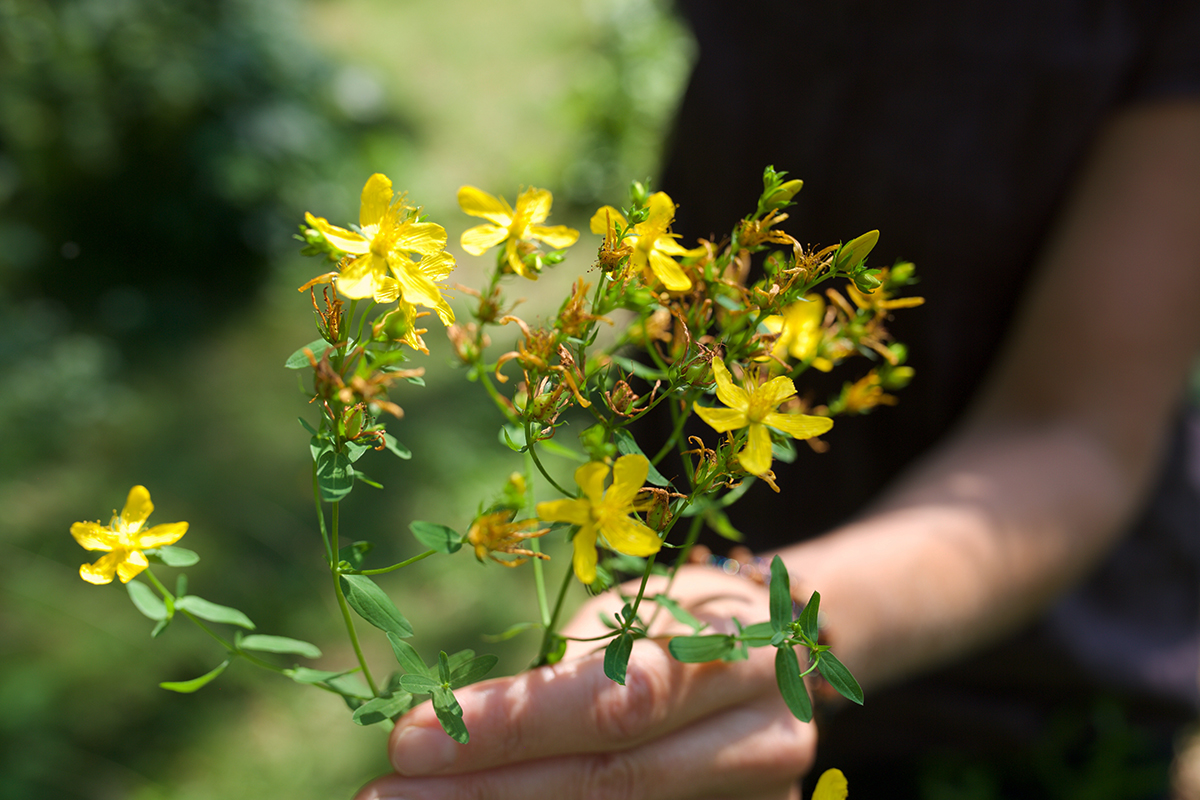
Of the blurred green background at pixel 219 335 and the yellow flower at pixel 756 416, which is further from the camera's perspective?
the blurred green background at pixel 219 335

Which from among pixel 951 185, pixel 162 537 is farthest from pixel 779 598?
pixel 951 185

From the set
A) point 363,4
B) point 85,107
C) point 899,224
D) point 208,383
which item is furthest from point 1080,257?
point 363,4

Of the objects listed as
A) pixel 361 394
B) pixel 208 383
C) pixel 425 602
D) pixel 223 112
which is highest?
pixel 361 394

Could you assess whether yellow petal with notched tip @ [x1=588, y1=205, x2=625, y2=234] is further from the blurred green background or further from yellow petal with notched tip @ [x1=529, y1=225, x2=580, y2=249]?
the blurred green background

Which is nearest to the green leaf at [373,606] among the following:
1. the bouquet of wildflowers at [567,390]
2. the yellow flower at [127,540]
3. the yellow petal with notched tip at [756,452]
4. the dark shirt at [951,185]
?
the bouquet of wildflowers at [567,390]

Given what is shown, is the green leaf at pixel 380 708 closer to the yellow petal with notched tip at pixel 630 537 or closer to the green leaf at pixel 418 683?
the green leaf at pixel 418 683

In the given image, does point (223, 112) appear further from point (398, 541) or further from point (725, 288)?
point (725, 288)
